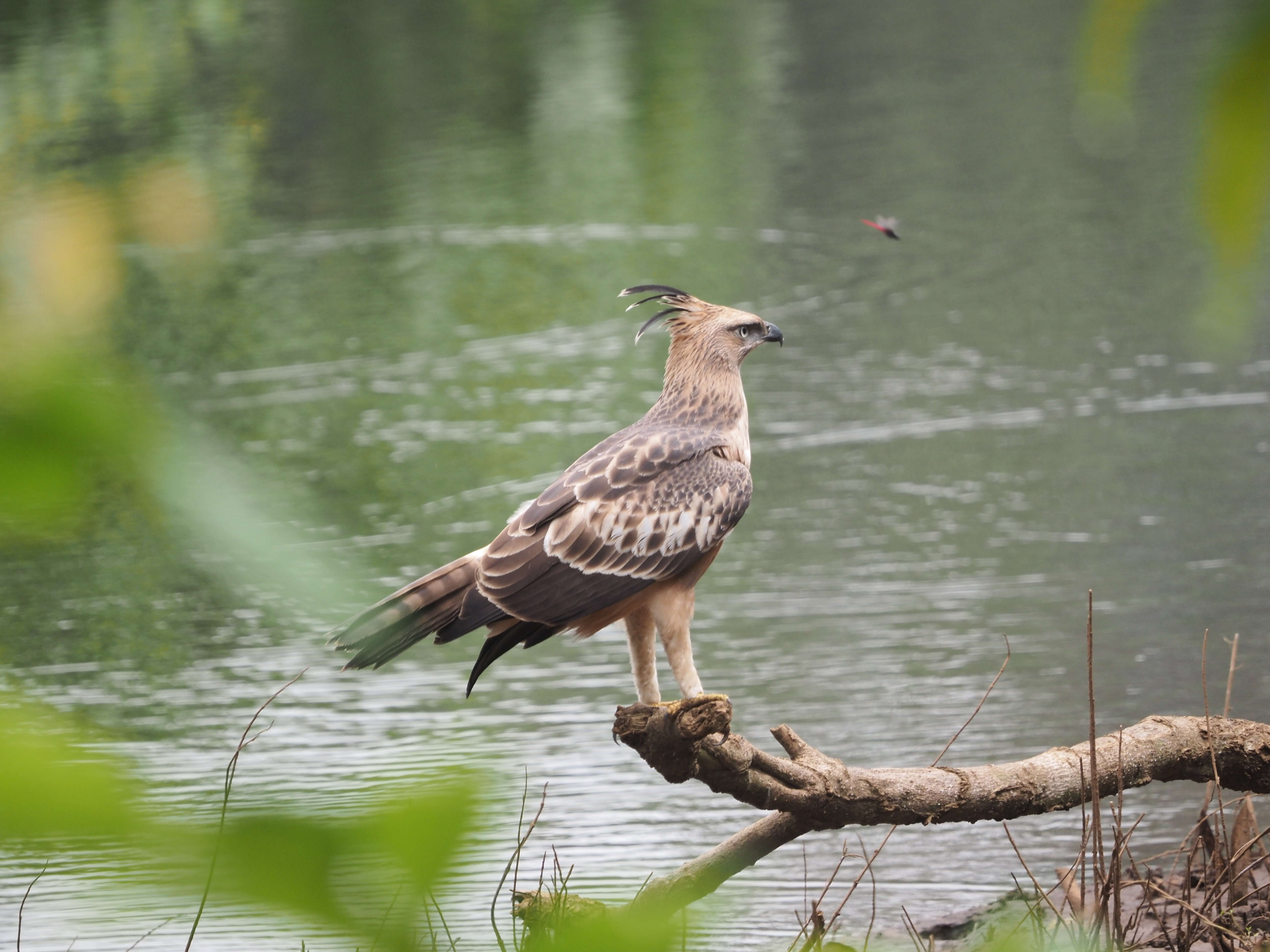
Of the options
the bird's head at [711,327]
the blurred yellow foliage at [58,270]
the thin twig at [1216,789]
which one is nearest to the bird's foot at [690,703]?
the thin twig at [1216,789]

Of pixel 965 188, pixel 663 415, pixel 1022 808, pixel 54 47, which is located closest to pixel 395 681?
pixel 663 415

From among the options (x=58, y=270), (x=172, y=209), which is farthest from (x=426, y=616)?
(x=58, y=270)

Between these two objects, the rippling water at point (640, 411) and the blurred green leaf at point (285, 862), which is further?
the rippling water at point (640, 411)

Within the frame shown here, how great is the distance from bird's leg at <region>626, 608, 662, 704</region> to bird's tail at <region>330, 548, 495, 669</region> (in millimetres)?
375

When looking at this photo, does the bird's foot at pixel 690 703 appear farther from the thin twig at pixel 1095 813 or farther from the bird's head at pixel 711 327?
the bird's head at pixel 711 327

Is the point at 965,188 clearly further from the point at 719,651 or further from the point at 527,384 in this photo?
the point at 719,651

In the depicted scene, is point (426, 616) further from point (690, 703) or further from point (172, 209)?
point (172, 209)

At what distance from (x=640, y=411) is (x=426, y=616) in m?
4.55

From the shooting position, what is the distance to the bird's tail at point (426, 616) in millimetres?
2627

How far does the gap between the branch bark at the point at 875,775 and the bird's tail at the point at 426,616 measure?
1.34 ft

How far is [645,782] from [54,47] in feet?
12.9

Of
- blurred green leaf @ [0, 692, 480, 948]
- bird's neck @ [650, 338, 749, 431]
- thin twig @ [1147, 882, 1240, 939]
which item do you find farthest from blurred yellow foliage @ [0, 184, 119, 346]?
bird's neck @ [650, 338, 749, 431]

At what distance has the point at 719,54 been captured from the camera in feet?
3.62

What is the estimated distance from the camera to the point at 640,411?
723 centimetres
